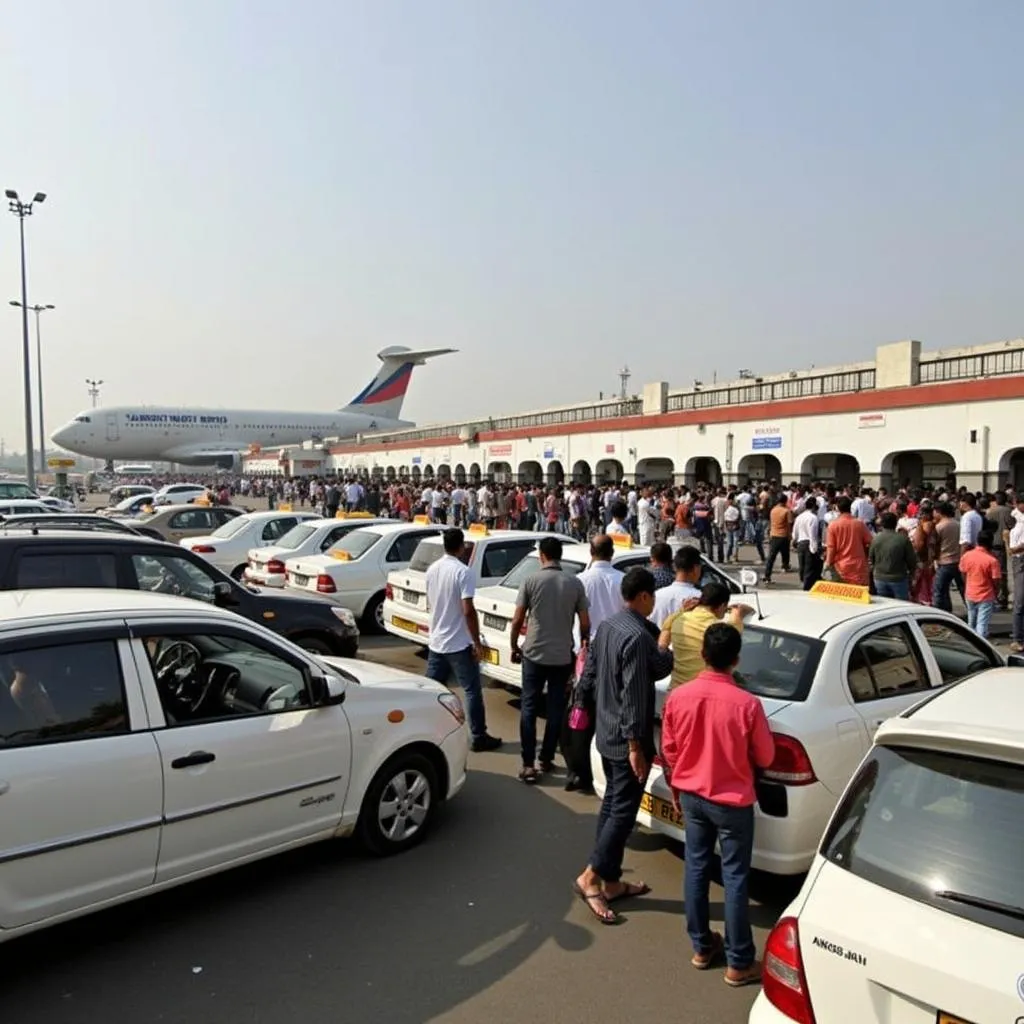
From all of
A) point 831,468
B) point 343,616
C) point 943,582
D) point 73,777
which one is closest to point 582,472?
point 831,468

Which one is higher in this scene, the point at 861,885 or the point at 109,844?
the point at 861,885

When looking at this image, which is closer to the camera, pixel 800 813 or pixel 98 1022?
pixel 98 1022

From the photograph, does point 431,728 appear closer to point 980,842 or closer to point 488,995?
point 488,995

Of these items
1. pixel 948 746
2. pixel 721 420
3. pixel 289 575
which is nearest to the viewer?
pixel 948 746

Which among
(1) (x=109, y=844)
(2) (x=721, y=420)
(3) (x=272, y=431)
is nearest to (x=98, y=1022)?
(1) (x=109, y=844)

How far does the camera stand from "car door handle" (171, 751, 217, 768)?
3678mm

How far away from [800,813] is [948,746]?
1651 mm

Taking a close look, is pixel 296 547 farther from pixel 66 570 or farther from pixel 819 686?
pixel 819 686

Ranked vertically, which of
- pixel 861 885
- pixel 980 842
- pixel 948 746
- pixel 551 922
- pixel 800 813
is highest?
pixel 948 746

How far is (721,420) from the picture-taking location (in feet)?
81.7

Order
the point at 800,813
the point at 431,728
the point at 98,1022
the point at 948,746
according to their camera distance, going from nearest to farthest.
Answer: the point at 948,746, the point at 98,1022, the point at 800,813, the point at 431,728

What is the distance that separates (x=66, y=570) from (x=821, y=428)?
19.5m

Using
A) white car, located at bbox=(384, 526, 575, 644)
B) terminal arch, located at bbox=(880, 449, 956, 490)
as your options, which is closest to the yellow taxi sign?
white car, located at bbox=(384, 526, 575, 644)

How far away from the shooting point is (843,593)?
538 cm
